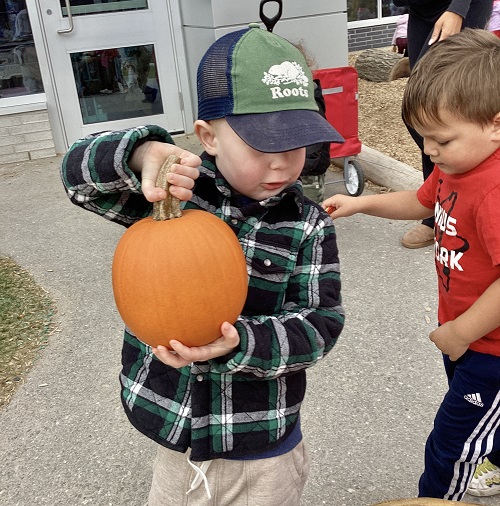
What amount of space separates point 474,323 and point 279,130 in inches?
31.3

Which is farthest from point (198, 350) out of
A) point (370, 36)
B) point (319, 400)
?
point (370, 36)

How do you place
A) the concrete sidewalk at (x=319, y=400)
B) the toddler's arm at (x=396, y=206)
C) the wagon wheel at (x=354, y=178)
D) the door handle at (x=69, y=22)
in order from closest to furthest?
the toddler's arm at (x=396, y=206)
the concrete sidewalk at (x=319, y=400)
the wagon wheel at (x=354, y=178)
the door handle at (x=69, y=22)

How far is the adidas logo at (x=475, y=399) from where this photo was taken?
5.84 ft

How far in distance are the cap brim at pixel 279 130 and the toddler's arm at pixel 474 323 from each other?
2.11ft

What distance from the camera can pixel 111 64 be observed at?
272 inches

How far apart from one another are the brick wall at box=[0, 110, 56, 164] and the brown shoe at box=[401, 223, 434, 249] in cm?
439

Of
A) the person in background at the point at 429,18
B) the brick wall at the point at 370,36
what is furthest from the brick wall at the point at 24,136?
the brick wall at the point at 370,36

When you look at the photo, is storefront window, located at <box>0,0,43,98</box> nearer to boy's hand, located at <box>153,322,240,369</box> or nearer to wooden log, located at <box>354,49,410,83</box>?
wooden log, located at <box>354,49,410,83</box>

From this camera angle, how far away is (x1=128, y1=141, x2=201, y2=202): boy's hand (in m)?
1.24

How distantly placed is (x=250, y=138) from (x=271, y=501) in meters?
0.91

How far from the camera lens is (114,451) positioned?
2.56m

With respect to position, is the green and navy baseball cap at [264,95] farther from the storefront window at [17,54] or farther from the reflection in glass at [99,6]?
the storefront window at [17,54]

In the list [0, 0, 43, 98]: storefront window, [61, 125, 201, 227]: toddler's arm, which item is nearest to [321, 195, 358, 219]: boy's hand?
[61, 125, 201, 227]: toddler's arm

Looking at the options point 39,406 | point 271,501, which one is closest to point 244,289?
point 271,501
